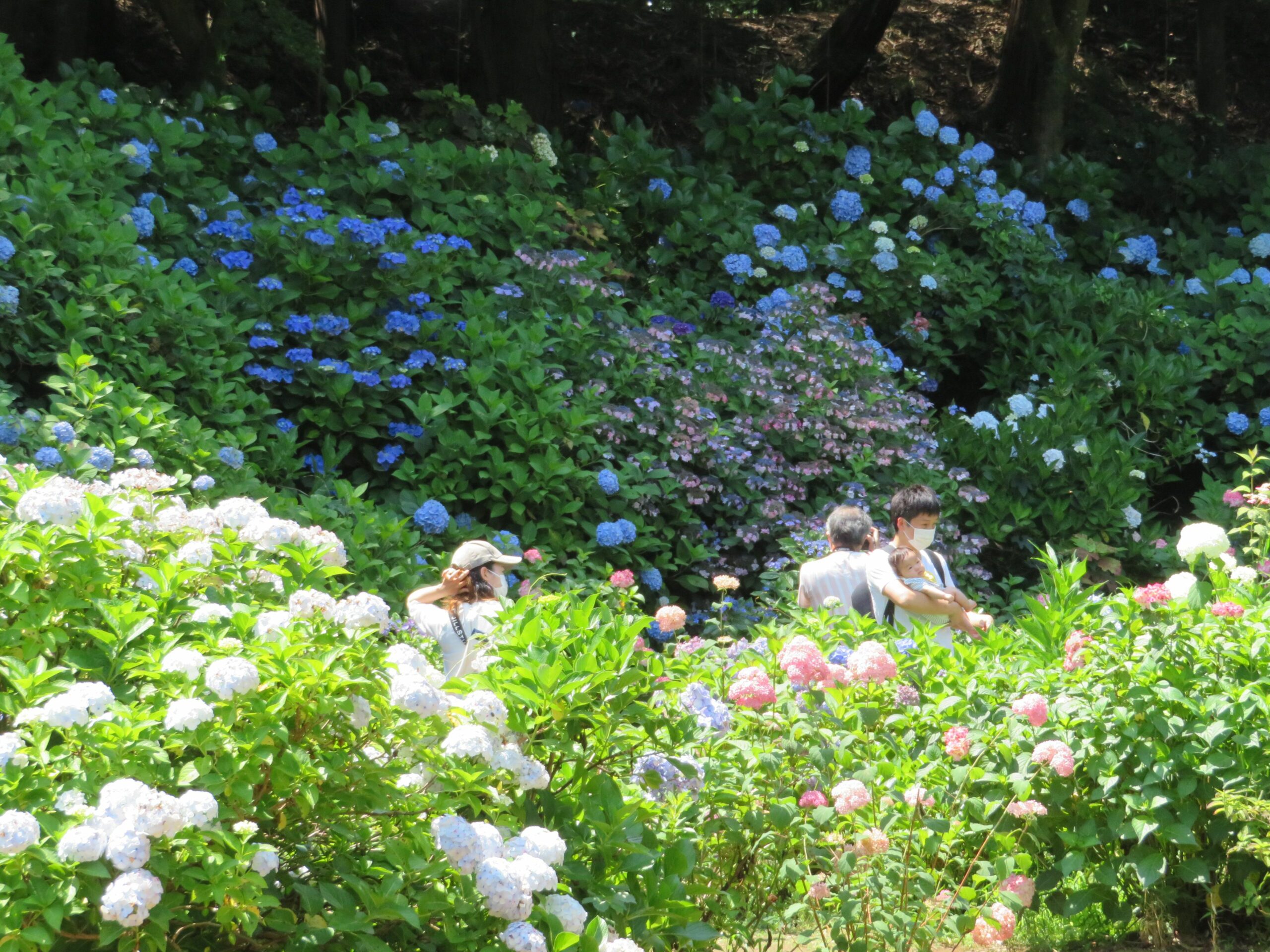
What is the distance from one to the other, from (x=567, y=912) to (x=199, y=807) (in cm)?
60

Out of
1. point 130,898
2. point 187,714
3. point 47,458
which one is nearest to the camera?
point 130,898

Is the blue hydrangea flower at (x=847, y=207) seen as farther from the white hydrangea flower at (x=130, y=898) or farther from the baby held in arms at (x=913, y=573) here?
the white hydrangea flower at (x=130, y=898)

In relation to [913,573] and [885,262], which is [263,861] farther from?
[885,262]

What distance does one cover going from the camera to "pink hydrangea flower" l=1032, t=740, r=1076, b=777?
258 centimetres

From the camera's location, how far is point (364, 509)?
5.41m

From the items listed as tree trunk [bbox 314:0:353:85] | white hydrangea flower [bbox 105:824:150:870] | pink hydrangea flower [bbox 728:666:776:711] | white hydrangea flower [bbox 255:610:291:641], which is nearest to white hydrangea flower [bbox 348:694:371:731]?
white hydrangea flower [bbox 255:610:291:641]

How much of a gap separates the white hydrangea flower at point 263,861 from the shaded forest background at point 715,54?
6.87m

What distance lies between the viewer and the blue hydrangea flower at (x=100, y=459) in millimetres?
4375

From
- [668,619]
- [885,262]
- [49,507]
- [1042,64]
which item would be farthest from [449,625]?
[1042,64]

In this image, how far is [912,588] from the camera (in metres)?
4.46

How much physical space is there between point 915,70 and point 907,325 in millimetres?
4299

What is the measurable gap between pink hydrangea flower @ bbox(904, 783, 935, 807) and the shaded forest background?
21.8ft

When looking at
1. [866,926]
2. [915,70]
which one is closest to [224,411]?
[866,926]

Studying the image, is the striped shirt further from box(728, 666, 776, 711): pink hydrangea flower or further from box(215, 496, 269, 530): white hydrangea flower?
box(215, 496, 269, 530): white hydrangea flower
